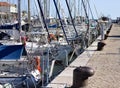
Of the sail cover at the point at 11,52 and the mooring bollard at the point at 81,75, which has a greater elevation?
the mooring bollard at the point at 81,75

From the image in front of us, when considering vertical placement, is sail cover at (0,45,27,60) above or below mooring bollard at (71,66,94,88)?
below

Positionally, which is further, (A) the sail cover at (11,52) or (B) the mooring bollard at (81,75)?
(A) the sail cover at (11,52)

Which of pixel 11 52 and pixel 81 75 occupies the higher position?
pixel 81 75

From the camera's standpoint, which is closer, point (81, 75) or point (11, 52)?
point (81, 75)

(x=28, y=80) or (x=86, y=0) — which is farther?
(x=86, y=0)

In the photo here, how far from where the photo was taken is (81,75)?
9.88 metres

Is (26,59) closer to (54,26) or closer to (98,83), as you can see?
(98,83)

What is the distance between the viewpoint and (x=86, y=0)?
3556cm

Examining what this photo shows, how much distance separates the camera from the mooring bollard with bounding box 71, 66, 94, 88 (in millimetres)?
9811

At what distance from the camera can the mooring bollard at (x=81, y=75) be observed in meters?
9.81

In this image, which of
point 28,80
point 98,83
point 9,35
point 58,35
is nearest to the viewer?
point 98,83

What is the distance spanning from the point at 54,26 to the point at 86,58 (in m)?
15.2

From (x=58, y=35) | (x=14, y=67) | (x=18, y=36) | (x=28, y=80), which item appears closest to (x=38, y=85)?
(x=28, y=80)

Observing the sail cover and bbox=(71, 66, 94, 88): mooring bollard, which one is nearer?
bbox=(71, 66, 94, 88): mooring bollard
